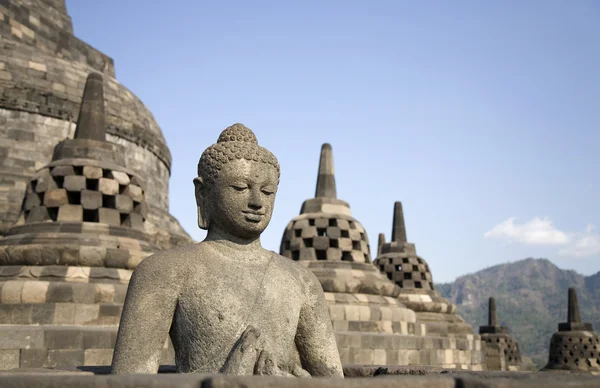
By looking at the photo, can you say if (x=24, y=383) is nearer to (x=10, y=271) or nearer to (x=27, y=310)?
(x=27, y=310)

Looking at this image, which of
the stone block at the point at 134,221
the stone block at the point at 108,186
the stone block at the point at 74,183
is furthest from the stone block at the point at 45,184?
the stone block at the point at 134,221

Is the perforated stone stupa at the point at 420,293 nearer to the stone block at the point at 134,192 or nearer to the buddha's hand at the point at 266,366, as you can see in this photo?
the stone block at the point at 134,192

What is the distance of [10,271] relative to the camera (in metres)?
8.80

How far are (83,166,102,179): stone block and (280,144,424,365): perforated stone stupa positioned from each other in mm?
4746

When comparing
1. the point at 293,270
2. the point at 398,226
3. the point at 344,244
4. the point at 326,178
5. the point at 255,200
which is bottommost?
the point at 293,270

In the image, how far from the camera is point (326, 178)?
46.9ft

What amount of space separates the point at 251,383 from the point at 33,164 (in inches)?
552

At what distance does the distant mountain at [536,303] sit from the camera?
426 feet

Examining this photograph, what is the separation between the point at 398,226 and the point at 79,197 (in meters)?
12.6

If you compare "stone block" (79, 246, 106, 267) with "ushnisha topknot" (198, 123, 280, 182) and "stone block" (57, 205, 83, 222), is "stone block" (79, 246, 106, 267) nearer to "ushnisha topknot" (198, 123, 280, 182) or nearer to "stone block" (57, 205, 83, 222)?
"stone block" (57, 205, 83, 222)

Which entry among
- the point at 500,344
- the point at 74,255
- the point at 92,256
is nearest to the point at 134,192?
the point at 92,256

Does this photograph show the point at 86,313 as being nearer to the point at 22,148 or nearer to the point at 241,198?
the point at 241,198

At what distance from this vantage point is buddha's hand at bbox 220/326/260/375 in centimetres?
328

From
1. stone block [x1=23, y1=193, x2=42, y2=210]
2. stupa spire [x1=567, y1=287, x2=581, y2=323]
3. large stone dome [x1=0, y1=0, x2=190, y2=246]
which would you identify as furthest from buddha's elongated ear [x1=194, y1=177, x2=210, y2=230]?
stupa spire [x1=567, y1=287, x2=581, y2=323]
